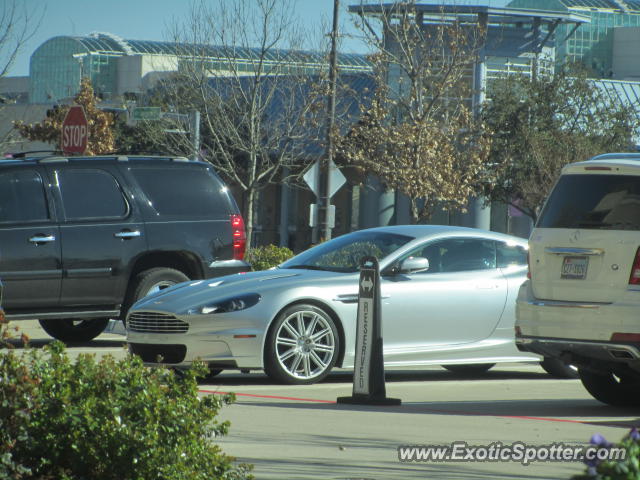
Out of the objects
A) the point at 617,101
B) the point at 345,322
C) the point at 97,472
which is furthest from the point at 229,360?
the point at 617,101

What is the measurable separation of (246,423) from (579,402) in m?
3.30

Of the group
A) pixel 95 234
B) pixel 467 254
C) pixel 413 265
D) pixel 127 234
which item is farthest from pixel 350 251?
pixel 95 234

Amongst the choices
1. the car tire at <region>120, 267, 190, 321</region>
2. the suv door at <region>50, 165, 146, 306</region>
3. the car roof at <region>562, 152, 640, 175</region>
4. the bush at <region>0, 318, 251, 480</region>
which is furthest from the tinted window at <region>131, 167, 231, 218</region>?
the bush at <region>0, 318, 251, 480</region>

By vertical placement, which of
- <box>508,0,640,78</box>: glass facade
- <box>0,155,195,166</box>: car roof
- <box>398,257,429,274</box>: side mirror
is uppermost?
<box>508,0,640,78</box>: glass facade

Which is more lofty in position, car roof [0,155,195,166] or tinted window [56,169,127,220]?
car roof [0,155,195,166]

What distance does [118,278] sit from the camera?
528 inches

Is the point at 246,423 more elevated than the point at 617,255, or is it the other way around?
the point at 617,255

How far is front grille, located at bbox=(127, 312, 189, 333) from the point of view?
34.4 ft

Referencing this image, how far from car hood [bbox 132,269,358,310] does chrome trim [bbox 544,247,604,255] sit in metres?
2.29

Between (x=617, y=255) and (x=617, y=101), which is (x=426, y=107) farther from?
(x=617, y=255)

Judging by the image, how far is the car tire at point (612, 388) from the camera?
9773 millimetres

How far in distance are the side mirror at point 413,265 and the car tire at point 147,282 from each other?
136 inches

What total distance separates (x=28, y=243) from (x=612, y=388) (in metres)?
6.34

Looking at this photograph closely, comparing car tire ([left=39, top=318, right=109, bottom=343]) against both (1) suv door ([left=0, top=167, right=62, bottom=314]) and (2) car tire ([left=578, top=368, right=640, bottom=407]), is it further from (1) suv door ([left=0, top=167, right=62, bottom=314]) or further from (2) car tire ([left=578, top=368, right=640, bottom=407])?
(2) car tire ([left=578, top=368, right=640, bottom=407])
